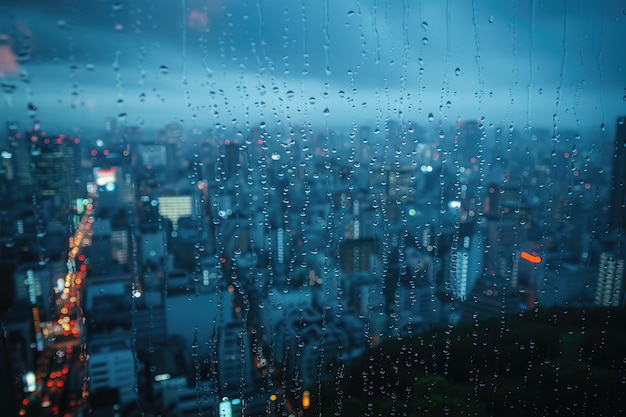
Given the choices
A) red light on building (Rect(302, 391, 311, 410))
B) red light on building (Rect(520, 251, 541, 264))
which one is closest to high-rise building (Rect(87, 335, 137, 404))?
red light on building (Rect(302, 391, 311, 410))

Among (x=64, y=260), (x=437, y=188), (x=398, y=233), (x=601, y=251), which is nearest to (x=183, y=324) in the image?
(x=64, y=260)

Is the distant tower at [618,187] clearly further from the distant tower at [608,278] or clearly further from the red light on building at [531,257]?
the red light on building at [531,257]

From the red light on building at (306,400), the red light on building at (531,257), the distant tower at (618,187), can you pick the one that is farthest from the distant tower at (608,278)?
the red light on building at (306,400)

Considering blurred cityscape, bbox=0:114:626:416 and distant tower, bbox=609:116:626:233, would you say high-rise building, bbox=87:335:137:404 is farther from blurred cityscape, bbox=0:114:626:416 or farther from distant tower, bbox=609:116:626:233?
distant tower, bbox=609:116:626:233

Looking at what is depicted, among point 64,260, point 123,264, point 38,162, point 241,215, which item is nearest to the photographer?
point 38,162

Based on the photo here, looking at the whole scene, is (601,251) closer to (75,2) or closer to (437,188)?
(437,188)
